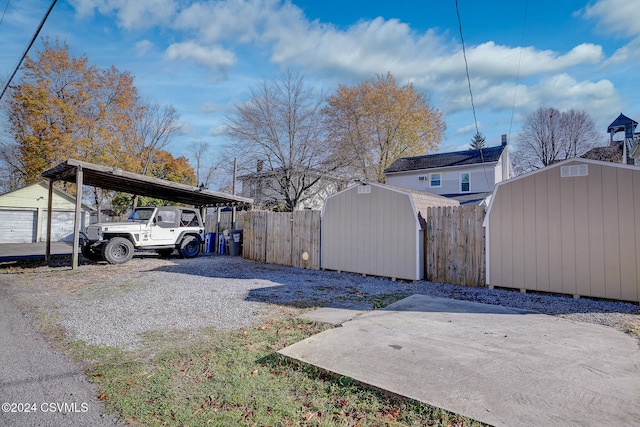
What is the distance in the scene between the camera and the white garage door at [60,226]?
22.3 m

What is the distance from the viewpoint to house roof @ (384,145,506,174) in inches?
825

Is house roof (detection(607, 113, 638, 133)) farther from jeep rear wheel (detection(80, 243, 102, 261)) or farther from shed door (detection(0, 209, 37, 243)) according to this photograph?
shed door (detection(0, 209, 37, 243))

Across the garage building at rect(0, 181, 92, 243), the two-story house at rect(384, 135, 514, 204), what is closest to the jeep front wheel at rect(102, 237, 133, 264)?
the garage building at rect(0, 181, 92, 243)

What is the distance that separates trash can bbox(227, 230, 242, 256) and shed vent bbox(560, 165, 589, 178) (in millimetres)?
10820

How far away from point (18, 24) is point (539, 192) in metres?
10.3

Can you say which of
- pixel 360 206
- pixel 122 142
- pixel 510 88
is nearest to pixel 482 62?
pixel 510 88

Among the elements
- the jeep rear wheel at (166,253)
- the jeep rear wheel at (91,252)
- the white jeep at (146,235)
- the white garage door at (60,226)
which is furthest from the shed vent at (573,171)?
the white garage door at (60,226)

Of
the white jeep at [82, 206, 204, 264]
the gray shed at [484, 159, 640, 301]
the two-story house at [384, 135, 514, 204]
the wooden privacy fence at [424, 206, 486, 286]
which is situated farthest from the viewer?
the two-story house at [384, 135, 514, 204]

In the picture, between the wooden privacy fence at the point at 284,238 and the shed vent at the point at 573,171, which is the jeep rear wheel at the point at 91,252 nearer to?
the wooden privacy fence at the point at 284,238

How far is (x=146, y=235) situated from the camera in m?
11.7

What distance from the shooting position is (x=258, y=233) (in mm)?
12102

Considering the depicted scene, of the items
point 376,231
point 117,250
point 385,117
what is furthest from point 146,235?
point 385,117

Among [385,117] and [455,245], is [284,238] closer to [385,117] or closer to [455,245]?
[455,245]

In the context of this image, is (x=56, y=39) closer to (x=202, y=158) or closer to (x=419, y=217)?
(x=202, y=158)
